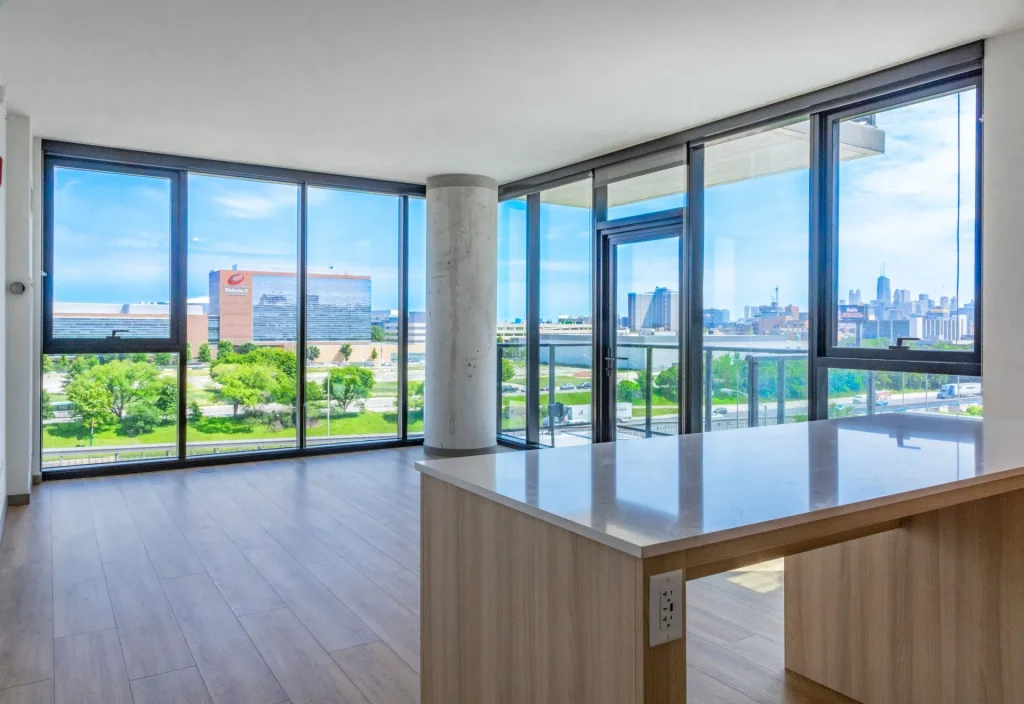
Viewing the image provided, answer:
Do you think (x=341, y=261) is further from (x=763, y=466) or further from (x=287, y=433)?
(x=763, y=466)

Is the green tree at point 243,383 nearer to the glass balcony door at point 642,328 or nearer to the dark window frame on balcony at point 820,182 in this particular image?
the glass balcony door at point 642,328

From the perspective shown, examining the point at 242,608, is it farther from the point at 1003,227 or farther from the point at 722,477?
the point at 1003,227

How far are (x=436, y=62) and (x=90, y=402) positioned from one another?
388 centimetres

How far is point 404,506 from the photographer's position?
15.0 ft

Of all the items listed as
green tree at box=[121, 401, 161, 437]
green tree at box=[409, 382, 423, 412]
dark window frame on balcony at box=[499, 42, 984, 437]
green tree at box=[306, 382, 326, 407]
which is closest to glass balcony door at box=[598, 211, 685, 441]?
dark window frame on balcony at box=[499, 42, 984, 437]

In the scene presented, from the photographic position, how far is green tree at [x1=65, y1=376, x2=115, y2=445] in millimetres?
5469

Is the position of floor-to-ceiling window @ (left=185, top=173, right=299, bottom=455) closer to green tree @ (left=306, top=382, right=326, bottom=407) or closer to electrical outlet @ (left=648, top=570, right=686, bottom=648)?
green tree @ (left=306, top=382, right=326, bottom=407)

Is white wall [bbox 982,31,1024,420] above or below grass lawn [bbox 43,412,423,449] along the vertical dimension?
above

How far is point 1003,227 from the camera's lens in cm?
329

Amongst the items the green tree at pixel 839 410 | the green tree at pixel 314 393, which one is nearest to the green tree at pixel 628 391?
the green tree at pixel 839 410

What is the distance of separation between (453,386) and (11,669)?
13.9ft

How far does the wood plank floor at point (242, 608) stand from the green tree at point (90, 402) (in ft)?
2.89

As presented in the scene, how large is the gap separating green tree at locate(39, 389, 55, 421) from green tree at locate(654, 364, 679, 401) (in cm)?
454

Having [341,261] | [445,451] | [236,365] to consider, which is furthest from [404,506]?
[341,261]
